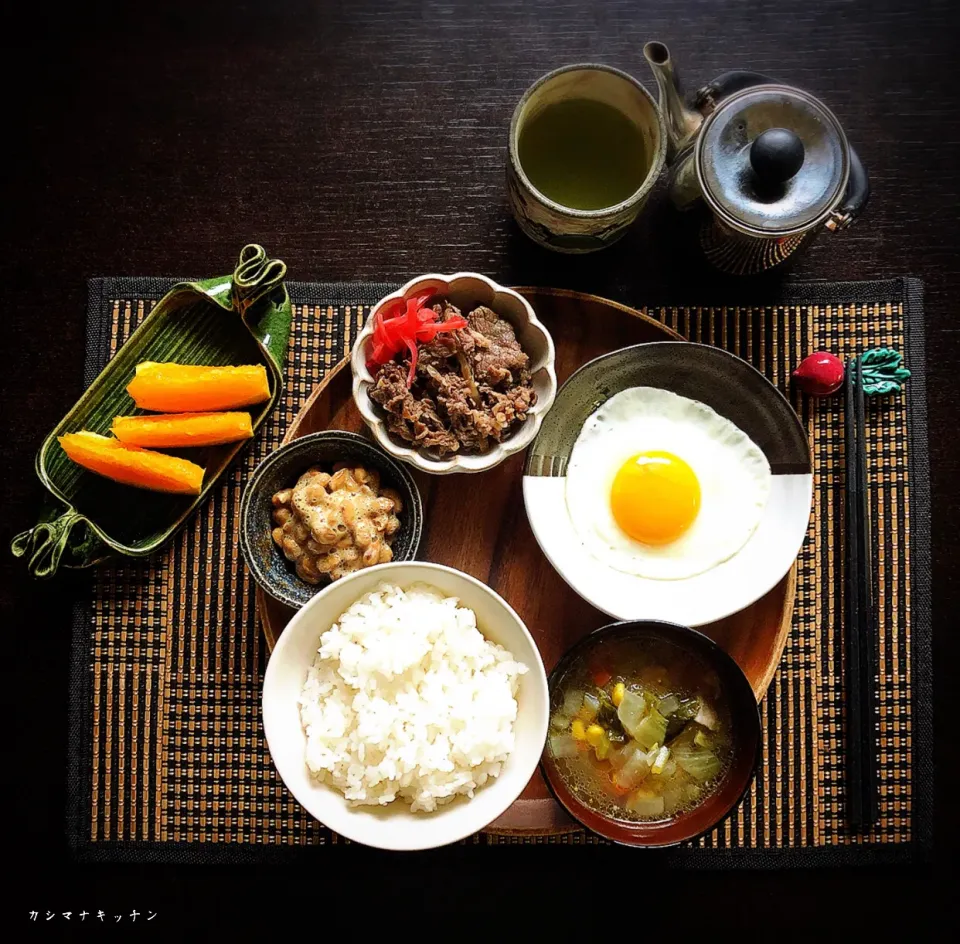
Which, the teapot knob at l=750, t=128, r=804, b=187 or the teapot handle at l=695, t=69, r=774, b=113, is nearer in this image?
the teapot knob at l=750, t=128, r=804, b=187

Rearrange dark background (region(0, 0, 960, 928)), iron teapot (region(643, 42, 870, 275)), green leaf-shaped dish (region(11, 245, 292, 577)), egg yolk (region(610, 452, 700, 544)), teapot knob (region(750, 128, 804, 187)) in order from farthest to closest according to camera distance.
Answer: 1. dark background (region(0, 0, 960, 928))
2. green leaf-shaped dish (region(11, 245, 292, 577))
3. egg yolk (region(610, 452, 700, 544))
4. iron teapot (region(643, 42, 870, 275))
5. teapot knob (region(750, 128, 804, 187))

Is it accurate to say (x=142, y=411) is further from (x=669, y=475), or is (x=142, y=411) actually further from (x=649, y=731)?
(x=649, y=731)

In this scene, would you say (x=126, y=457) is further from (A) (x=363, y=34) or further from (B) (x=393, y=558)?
(A) (x=363, y=34)

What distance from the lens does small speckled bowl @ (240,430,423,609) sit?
8.39ft

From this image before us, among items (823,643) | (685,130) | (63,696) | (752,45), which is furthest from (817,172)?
(63,696)

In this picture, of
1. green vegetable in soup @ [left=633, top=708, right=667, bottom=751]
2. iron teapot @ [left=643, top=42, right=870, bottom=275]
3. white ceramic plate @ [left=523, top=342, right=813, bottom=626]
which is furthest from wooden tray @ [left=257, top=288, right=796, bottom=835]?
iron teapot @ [left=643, top=42, right=870, bottom=275]

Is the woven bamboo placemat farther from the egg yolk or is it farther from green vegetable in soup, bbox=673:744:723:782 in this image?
the egg yolk

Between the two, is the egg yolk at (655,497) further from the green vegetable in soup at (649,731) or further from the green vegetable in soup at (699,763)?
the green vegetable in soup at (699,763)

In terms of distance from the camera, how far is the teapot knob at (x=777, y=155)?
2320mm

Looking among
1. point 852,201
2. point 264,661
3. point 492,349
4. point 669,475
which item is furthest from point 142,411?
point 852,201

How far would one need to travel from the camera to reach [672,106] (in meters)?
2.54

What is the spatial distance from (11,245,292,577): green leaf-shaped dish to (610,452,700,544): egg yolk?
4.11 ft

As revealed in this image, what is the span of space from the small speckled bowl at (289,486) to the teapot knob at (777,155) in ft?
4.69

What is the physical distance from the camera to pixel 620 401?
271cm
